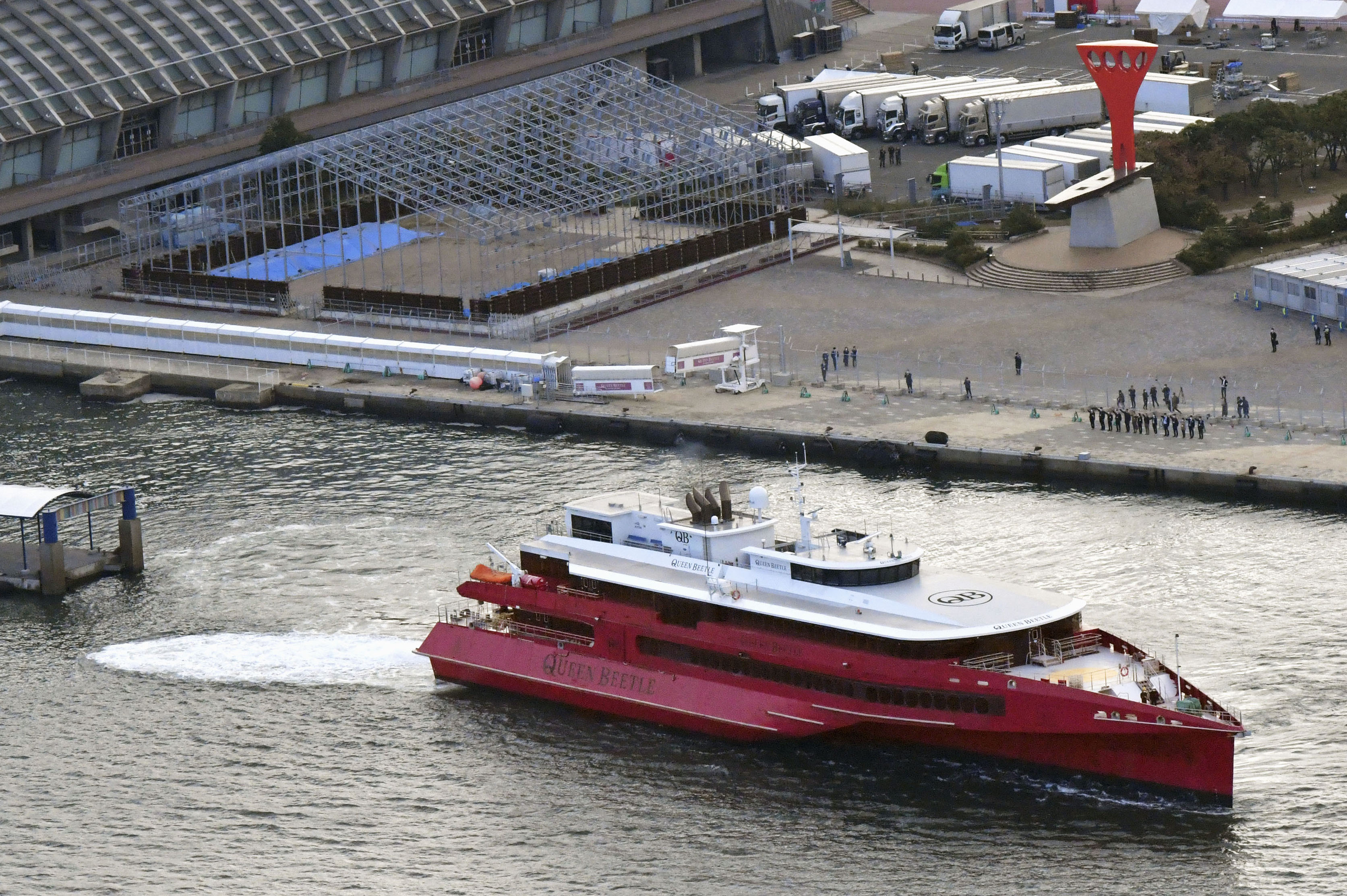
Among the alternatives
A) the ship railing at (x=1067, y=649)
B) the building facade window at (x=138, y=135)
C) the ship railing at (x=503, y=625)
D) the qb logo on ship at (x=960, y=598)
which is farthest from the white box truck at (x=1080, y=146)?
the qb logo on ship at (x=960, y=598)

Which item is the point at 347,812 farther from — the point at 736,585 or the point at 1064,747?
the point at 1064,747

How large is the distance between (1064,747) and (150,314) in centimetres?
8671

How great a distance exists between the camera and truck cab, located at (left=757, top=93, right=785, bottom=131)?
195 m

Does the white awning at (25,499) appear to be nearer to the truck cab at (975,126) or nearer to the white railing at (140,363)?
the white railing at (140,363)

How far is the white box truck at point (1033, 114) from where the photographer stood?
18275 cm

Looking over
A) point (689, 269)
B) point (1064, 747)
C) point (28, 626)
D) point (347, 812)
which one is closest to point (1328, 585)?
point (1064, 747)

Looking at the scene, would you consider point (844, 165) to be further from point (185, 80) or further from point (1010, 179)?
point (185, 80)

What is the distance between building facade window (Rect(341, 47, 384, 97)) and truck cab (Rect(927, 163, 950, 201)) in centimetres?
4719

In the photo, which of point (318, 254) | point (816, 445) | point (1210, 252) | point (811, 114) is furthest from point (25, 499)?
point (811, 114)

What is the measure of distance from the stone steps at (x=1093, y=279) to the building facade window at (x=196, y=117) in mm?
64726

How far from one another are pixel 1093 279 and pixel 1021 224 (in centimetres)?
1208

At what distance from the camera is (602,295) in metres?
152

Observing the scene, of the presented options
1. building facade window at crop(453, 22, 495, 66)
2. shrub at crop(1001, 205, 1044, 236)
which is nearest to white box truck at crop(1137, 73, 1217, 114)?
shrub at crop(1001, 205, 1044, 236)

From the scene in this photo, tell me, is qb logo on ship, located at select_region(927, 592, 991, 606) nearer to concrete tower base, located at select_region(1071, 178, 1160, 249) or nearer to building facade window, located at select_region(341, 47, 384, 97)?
concrete tower base, located at select_region(1071, 178, 1160, 249)
